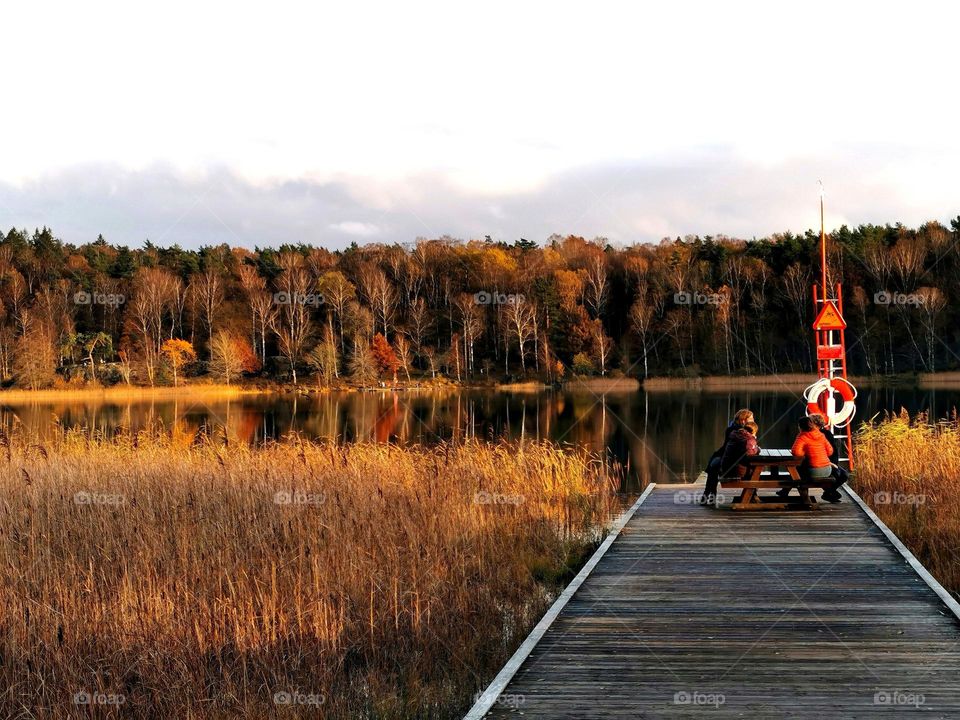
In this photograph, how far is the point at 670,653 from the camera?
5.38 m

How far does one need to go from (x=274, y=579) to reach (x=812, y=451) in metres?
6.27

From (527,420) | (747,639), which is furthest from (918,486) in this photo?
(527,420)

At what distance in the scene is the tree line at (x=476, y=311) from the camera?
210 ft

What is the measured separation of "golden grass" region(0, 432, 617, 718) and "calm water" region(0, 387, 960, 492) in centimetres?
460

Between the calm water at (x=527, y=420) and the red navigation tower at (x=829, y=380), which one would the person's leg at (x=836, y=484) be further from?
the calm water at (x=527, y=420)

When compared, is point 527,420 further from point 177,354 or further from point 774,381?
point 177,354

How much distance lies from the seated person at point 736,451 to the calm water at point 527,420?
6445 mm

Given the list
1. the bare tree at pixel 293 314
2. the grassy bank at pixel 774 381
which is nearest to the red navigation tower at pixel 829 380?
the grassy bank at pixel 774 381

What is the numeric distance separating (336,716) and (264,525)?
4581mm

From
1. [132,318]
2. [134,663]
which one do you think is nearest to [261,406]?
[132,318]

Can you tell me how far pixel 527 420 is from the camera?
3356 centimetres

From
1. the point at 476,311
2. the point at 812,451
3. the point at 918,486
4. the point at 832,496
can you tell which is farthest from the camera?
the point at 476,311

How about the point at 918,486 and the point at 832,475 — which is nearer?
the point at 832,475

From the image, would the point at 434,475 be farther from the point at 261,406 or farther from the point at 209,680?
the point at 261,406
